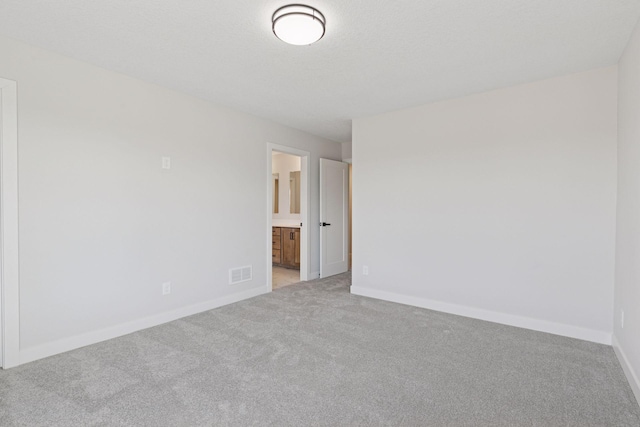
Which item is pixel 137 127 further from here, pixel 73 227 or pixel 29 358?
pixel 29 358

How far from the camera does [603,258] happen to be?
2.89m

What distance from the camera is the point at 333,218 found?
18.3 feet

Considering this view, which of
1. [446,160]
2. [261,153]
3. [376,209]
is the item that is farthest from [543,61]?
[261,153]

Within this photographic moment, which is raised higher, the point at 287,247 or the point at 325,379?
the point at 287,247

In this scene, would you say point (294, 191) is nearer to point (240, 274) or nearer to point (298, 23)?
point (240, 274)

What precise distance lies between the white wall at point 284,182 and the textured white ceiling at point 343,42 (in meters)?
3.38

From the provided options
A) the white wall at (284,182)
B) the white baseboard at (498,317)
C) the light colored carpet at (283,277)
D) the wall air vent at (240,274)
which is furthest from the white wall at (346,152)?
the wall air vent at (240,274)

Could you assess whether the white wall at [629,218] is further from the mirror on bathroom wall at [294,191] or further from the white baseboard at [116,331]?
the mirror on bathroom wall at [294,191]

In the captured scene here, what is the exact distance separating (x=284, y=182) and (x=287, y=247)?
1541mm

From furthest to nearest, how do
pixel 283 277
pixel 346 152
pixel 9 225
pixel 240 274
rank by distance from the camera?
pixel 346 152 → pixel 283 277 → pixel 240 274 → pixel 9 225

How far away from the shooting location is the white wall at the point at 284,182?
271 inches

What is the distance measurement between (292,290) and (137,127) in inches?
108

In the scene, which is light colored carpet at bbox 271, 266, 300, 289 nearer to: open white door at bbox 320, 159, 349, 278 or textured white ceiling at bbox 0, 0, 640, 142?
open white door at bbox 320, 159, 349, 278

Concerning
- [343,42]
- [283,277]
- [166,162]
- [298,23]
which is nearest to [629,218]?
Result: [343,42]
